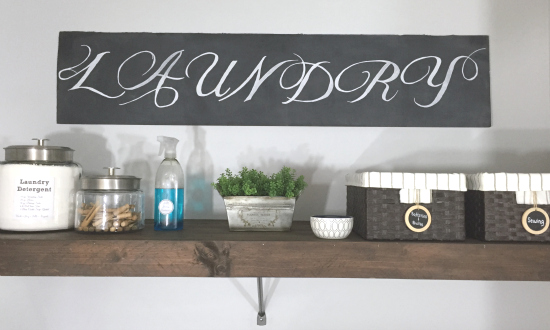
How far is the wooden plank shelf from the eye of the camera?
0.98 metres

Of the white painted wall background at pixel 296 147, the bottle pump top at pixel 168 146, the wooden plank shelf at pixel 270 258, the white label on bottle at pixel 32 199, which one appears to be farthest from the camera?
the white painted wall background at pixel 296 147

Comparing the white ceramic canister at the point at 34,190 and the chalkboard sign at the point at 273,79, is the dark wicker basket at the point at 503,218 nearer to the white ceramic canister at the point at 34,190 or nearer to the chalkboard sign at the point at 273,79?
the chalkboard sign at the point at 273,79

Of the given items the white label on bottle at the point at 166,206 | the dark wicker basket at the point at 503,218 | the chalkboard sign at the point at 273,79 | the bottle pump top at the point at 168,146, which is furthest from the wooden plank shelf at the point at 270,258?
the chalkboard sign at the point at 273,79

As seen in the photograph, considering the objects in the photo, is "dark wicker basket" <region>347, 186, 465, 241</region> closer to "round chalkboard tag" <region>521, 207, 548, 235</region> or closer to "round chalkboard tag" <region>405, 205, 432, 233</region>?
"round chalkboard tag" <region>405, 205, 432, 233</region>

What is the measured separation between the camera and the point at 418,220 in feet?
3.39

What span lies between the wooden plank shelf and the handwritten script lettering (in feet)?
1.94

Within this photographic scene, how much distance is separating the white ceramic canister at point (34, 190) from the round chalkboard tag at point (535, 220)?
1267 mm

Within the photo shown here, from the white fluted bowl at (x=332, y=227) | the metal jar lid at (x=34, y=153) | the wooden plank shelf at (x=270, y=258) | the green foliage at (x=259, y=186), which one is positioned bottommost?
the wooden plank shelf at (x=270, y=258)

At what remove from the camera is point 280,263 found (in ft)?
3.25

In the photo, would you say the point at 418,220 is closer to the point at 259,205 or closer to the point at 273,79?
the point at 259,205

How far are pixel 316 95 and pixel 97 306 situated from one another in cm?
108

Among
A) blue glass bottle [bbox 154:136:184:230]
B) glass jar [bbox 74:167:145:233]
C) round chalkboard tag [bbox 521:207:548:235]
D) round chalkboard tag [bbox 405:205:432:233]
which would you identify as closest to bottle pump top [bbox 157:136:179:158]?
blue glass bottle [bbox 154:136:184:230]

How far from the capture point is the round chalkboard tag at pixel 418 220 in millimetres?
1029

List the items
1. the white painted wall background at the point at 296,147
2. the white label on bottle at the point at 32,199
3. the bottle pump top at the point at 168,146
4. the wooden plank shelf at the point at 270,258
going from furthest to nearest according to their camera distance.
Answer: the white painted wall background at the point at 296,147
the bottle pump top at the point at 168,146
the white label on bottle at the point at 32,199
the wooden plank shelf at the point at 270,258
